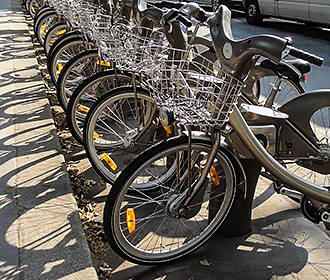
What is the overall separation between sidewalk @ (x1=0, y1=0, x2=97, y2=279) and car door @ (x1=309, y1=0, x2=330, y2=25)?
20.5ft

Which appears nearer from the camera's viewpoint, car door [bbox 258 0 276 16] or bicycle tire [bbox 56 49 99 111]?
bicycle tire [bbox 56 49 99 111]

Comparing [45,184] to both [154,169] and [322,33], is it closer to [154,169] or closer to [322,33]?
[154,169]

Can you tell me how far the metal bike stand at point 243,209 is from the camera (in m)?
2.82

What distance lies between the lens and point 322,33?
10.2 metres

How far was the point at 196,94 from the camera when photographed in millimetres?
2379

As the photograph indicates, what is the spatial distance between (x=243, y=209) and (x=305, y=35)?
8.13 meters

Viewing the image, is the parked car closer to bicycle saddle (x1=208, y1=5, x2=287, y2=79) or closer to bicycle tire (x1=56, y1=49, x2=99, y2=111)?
bicycle tire (x1=56, y1=49, x2=99, y2=111)

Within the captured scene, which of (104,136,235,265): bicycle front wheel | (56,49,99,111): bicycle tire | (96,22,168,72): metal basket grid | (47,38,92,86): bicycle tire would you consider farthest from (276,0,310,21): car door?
(104,136,235,265): bicycle front wheel

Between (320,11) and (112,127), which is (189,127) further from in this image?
(320,11)

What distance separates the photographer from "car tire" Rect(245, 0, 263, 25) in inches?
458

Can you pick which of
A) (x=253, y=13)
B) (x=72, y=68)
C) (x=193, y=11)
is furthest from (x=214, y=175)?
(x=253, y=13)

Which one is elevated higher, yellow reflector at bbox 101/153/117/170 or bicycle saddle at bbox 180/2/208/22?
bicycle saddle at bbox 180/2/208/22

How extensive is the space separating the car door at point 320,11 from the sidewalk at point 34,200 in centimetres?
624

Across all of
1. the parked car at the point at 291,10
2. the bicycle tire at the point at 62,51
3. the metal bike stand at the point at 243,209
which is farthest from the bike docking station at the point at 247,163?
the parked car at the point at 291,10
